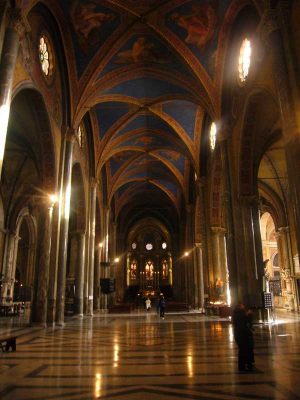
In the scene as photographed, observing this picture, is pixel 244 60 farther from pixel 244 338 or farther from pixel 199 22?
pixel 244 338

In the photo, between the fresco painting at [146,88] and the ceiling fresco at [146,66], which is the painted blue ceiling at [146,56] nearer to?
the ceiling fresco at [146,66]

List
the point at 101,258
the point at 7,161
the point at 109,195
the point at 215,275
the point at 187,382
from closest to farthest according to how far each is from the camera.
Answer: the point at 187,382 < the point at 215,275 < the point at 7,161 < the point at 101,258 < the point at 109,195

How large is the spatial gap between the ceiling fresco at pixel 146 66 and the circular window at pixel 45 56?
1.47m

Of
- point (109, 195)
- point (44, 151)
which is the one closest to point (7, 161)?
point (109, 195)

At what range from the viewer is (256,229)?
596 inches

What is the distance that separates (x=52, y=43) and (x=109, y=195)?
54.9ft

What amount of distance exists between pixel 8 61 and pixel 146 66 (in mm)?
9805

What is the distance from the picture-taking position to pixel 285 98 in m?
8.73

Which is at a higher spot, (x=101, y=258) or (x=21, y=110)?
(x=21, y=110)

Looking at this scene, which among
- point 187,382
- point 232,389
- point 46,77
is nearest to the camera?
point 232,389

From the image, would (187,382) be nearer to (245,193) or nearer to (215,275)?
(245,193)

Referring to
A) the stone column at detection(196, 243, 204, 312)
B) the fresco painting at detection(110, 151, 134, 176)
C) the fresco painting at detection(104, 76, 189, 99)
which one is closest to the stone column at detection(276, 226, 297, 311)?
the stone column at detection(196, 243, 204, 312)

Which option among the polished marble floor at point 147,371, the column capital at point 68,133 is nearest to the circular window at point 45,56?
the column capital at point 68,133

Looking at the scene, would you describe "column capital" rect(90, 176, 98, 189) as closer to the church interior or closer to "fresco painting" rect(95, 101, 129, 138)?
the church interior
